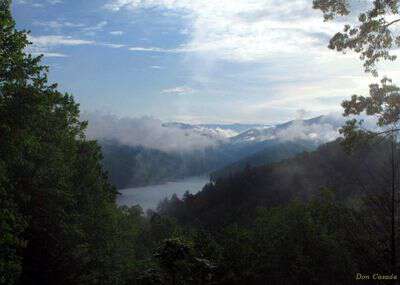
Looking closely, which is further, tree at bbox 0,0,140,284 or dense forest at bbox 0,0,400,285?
tree at bbox 0,0,140,284

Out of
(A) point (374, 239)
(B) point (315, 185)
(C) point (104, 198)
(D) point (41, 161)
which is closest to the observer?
(A) point (374, 239)

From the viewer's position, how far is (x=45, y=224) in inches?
1029

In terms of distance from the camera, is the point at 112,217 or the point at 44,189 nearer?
the point at 44,189

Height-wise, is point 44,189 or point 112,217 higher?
point 44,189

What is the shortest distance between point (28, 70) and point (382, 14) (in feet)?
48.6

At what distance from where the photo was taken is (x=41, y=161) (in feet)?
80.5

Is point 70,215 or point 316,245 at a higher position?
point 70,215

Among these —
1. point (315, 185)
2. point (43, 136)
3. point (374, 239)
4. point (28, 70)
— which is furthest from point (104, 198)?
point (315, 185)

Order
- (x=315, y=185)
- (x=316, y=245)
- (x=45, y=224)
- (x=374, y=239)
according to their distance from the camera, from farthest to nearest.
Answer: (x=315, y=185)
(x=316, y=245)
(x=45, y=224)
(x=374, y=239)

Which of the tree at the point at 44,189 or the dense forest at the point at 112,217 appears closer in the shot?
the dense forest at the point at 112,217

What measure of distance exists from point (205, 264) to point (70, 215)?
543 inches

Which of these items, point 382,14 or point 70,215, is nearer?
point 382,14

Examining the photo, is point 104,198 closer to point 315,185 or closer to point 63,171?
point 63,171

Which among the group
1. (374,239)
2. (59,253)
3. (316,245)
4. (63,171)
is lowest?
(316,245)
